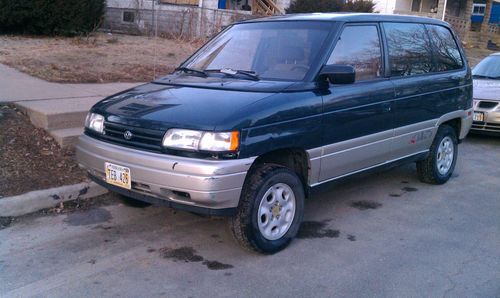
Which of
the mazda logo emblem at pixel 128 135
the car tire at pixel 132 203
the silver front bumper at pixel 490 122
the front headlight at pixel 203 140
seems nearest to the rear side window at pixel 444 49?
the silver front bumper at pixel 490 122

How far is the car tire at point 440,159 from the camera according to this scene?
6383 millimetres

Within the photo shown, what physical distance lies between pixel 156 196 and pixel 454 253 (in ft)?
8.42

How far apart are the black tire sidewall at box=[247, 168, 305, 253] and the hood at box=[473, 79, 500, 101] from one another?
6.01 metres

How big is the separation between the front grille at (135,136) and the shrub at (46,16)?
10.1 meters

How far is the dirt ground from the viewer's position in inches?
214

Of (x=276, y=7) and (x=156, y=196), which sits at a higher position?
(x=276, y=7)

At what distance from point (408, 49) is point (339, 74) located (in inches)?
66.3

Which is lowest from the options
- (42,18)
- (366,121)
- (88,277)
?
(88,277)

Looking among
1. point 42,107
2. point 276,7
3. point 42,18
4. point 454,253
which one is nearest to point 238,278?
point 454,253

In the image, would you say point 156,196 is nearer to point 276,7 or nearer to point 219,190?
point 219,190

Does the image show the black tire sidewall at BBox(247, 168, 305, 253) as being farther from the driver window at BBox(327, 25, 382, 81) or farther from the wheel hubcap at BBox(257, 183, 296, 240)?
the driver window at BBox(327, 25, 382, 81)

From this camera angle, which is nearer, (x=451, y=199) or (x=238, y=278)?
(x=238, y=278)

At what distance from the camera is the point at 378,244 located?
4.71 metres

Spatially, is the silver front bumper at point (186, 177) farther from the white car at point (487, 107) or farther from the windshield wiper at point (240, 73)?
the white car at point (487, 107)
